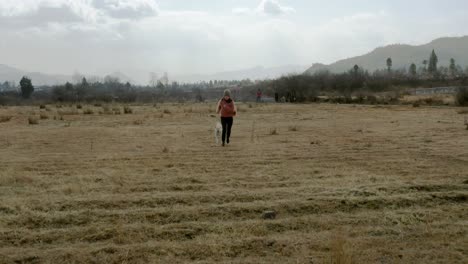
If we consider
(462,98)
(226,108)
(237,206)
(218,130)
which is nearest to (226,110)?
(226,108)

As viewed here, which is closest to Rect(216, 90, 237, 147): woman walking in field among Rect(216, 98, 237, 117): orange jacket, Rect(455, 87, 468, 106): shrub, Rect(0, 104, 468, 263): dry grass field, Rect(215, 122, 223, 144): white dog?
Rect(216, 98, 237, 117): orange jacket

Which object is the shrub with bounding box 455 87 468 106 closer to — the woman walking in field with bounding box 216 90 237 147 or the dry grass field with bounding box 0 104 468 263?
the dry grass field with bounding box 0 104 468 263

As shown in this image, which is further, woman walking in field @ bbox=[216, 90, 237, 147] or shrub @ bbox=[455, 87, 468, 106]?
shrub @ bbox=[455, 87, 468, 106]

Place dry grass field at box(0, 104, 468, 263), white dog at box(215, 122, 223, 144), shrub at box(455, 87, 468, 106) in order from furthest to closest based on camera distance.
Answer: shrub at box(455, 87, 468, 106) < white dog at box(215, 122, 223, 144) < dry grass field at box(0, 104, 468, 263)

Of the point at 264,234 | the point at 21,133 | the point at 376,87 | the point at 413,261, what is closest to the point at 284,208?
the point at 264,234

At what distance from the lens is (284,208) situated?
683 cm

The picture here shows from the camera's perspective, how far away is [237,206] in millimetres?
6883

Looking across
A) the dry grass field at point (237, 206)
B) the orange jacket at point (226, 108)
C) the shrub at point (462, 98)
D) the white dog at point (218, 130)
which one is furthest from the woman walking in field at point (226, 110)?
the shrub at point (462, 98)

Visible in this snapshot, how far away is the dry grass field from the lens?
530 cm

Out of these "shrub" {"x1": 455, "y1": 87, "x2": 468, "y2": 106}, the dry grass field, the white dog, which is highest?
"shrub" {"x1": 455, "y1": 87, "x2": 468, "y2": 106}

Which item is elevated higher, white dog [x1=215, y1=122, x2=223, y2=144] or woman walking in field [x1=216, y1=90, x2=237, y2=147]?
woman walking in field [x1=216, y1=90, x2=237, y2=147]

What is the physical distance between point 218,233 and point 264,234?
0.57 metres

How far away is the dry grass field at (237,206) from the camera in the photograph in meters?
5.30

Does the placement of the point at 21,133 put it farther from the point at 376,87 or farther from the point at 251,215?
the point at 376,87
